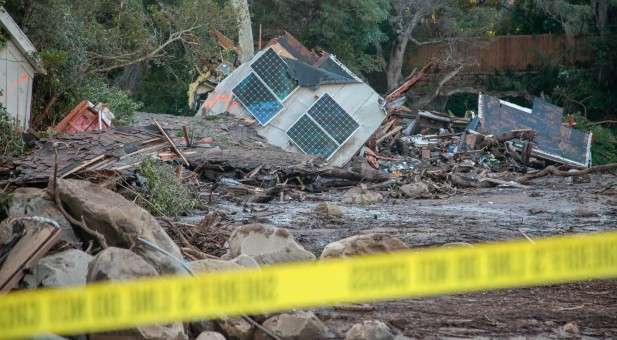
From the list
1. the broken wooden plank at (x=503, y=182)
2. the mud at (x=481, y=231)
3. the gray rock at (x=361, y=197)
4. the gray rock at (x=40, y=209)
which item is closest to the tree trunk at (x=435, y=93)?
the mud at (x=481, y=231)

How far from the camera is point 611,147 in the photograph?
3078cm

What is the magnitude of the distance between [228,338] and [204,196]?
34.4 feet

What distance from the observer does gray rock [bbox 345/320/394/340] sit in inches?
253

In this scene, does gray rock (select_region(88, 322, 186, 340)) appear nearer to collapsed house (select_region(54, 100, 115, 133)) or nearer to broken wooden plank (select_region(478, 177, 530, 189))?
collapsed house (select_region(54, 100, 115, 133))

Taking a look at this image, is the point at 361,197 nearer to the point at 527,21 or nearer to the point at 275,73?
the point at 275,73

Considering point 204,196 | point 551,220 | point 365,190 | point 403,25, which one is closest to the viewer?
point 551,220

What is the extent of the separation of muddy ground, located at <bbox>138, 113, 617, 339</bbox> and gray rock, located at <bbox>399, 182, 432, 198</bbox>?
432 millimetres

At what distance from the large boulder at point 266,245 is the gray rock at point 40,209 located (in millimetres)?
1640

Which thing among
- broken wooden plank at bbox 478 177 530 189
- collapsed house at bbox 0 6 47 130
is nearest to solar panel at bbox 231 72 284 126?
broken wooden plank at bbox 478 177 530 189

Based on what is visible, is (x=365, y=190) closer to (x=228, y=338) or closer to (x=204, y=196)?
(x=204, y=196)

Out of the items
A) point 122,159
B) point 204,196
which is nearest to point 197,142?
point 204,196

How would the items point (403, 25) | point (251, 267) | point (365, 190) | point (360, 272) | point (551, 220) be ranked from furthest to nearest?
point (403, 25) < point (365, 190) < point (551, 220) < point (251, 267) < point (360, 272)

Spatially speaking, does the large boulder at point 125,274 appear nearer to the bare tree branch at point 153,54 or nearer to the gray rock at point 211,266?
the gray rock at point 211,266

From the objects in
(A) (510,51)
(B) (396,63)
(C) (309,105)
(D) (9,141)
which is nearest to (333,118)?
(C) (309,105)
